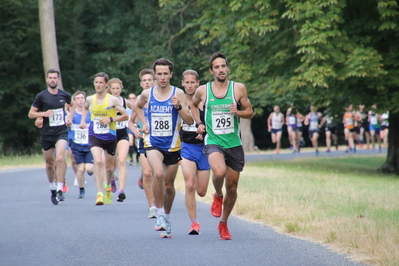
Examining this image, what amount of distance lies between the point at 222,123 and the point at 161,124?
92 centimetres

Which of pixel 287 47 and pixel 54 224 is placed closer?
pixel 54 224

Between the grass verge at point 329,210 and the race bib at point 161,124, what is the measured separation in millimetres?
1847

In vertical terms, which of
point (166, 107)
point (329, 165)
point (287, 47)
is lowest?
point (329, 165)

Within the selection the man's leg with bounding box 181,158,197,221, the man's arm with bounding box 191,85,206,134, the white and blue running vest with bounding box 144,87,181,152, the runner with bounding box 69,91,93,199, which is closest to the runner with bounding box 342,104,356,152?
the runner with bounding box 69,91,93,199

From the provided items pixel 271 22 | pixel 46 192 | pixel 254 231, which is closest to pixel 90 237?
pixel 254 231

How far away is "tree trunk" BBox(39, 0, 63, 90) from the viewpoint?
31.1 meters

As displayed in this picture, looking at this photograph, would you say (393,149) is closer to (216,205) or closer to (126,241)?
(216,205)

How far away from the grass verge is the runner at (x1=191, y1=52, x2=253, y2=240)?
1.14 m

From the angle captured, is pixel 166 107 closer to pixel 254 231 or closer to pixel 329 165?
pixel 254 231

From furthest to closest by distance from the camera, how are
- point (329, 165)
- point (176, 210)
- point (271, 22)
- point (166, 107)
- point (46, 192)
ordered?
point (329, 165), point (271, 22), point (46, 192), point (176, 210), point (166, 107)

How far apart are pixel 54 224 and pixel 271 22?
43.5 ft

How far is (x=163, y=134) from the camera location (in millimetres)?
9859

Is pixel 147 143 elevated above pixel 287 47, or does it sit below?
below

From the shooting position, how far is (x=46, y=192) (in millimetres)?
16438
